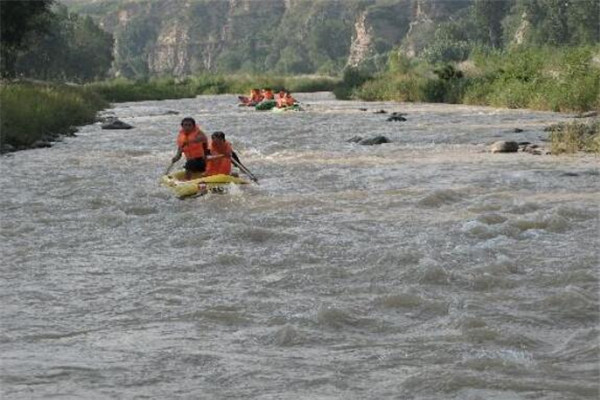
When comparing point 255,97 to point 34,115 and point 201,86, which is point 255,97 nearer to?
point 34,115

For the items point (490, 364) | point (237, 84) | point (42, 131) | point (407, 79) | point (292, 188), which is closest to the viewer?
point (490, 364)

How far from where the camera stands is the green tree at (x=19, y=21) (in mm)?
29781

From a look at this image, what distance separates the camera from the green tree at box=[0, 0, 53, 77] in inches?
1172

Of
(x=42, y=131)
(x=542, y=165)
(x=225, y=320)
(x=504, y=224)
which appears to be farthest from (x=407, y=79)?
(x=225, y=320)

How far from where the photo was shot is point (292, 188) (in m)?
13.5

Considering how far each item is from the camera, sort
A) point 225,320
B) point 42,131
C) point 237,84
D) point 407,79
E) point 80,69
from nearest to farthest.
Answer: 1. point 225,320
2. point 42,131
3. point 407,79
4. point 237,84
5. point 80,69

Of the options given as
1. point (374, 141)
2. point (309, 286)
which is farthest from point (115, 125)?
point (309, 286)

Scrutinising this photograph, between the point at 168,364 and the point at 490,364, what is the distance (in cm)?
188

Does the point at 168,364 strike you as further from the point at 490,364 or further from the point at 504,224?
the point at 504,224

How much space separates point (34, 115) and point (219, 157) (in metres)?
11.5

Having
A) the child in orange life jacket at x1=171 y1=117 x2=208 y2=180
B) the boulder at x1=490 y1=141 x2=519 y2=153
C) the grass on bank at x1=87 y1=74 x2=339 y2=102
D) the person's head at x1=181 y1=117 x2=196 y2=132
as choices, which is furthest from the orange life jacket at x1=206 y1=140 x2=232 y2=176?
the grass on bank at x1=87 y1=74 x2=339 y2=102

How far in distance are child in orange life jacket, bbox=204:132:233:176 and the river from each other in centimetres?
66

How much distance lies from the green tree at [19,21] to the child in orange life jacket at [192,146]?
18.7 metres

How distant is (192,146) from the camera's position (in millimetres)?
13336
